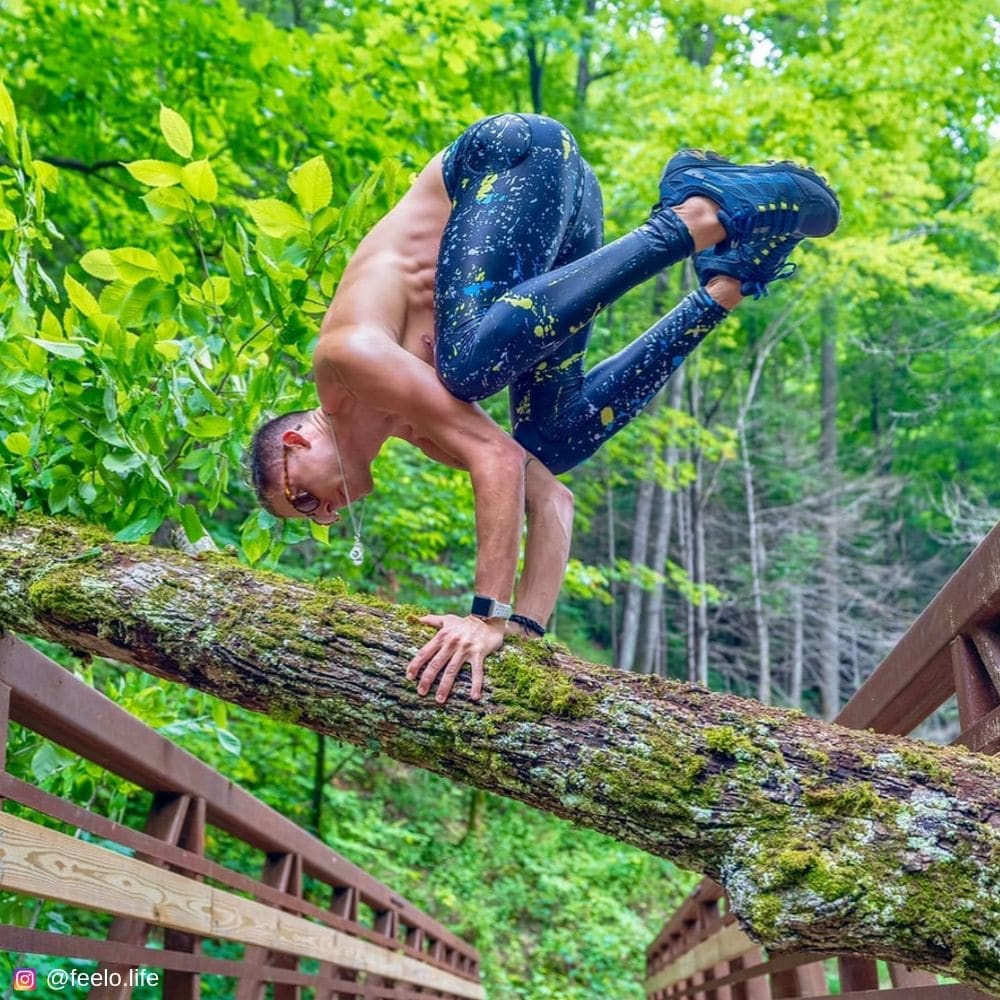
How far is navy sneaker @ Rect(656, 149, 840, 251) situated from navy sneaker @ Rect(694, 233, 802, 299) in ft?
0.09

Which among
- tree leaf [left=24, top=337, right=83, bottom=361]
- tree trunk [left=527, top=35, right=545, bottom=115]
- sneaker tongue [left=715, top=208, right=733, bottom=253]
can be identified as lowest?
tree leaf [left=24, top=337, right=83, bottom=361]

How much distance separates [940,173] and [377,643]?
47.9 feet

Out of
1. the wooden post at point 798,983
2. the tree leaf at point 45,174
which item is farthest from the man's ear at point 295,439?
the wooden post at point 798,983

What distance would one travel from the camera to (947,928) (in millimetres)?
1054

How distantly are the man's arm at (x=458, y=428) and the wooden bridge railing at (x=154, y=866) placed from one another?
0.73 m

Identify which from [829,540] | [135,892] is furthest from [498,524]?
[829,540]

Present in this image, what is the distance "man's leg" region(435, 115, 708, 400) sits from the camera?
1.75 metres

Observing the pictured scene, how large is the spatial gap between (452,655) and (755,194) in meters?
1.03

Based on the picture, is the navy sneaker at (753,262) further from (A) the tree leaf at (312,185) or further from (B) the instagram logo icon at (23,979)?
(B) the instagram logo icon at (23,979)

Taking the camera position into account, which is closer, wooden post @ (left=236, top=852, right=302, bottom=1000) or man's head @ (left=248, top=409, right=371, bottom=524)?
man's head @ (left=248, top=409, right=371, bottom=524)

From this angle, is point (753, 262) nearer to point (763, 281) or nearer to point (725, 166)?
point (763, 281)

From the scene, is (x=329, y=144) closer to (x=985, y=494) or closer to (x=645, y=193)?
(x=645, y=193)

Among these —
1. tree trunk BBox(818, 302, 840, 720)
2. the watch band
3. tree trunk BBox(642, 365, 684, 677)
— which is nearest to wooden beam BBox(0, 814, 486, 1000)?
the watch band

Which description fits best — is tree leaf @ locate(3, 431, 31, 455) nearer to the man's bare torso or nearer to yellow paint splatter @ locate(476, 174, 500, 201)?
the man's bare torso
